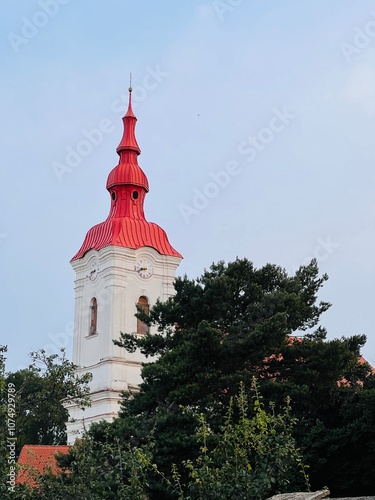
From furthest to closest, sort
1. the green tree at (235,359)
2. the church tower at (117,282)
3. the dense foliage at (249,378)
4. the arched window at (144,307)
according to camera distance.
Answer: the arched window at (144,307) → the church tower at (117,282) → the green tree at (235,359) → the dense foliage at (249,378)

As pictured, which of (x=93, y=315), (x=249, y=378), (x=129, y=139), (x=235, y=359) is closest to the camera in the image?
(x=249, y=378)

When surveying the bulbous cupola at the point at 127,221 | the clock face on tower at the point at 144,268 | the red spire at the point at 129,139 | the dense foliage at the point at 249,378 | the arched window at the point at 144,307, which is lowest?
the dense foliage at the point at 249,378

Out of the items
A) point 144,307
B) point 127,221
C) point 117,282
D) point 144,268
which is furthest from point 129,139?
point 144,307

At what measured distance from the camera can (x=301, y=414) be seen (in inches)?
859

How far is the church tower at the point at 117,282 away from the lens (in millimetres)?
39906

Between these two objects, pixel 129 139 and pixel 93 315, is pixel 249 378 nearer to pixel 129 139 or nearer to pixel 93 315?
pixel 93 315

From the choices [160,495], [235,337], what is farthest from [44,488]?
[235,337]

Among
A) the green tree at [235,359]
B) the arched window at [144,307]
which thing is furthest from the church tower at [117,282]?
the green tree at [235,359]

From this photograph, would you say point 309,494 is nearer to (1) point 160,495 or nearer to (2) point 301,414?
(1) point 160,495

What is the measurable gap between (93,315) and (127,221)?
5071 mm

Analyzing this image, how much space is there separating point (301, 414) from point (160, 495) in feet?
16.2

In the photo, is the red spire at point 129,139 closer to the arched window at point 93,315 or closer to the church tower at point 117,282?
the church tower at point 117,282

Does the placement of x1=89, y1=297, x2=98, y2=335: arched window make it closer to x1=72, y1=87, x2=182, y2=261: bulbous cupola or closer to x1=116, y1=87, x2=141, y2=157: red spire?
x1=72, y1=87, x2=182, y2=261: bulbous cupola

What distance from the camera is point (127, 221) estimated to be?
42594 millimetres
